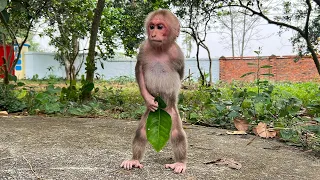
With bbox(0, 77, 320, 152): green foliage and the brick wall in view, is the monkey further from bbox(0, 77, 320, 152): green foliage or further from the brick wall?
the brick wall

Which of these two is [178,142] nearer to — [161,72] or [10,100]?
[161,72]

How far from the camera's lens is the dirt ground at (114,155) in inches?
83.0

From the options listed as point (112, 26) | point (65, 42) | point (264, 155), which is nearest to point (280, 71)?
point (112, 26)

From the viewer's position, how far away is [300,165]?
255 centimetres

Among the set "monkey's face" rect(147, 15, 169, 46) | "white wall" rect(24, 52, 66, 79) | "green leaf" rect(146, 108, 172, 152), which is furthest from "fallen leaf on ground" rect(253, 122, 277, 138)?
"white wall" rect(24, 52, 66, 79)

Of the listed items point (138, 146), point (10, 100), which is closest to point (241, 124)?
point (138, 146)

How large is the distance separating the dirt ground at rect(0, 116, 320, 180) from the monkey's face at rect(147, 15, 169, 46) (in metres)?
0.81

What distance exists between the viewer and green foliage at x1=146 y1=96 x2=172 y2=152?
6.31ft

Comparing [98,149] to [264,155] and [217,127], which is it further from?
[217,127]

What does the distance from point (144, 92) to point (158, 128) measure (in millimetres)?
247

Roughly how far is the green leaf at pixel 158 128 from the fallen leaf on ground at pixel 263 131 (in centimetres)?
194

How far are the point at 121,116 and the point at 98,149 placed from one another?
2032mm

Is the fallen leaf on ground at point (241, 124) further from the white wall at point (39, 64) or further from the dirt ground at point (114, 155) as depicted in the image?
the white wall at point (39, 64)

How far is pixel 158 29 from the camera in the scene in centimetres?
195
